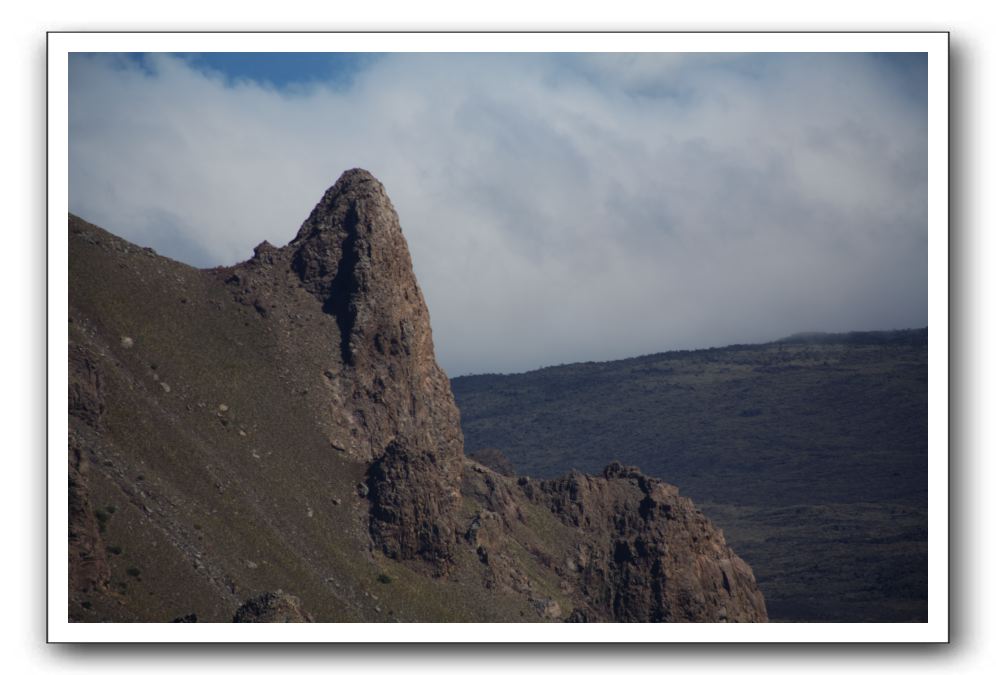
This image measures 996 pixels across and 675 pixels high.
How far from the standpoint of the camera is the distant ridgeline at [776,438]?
361ft

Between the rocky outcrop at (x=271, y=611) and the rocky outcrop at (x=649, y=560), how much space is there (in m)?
25.3

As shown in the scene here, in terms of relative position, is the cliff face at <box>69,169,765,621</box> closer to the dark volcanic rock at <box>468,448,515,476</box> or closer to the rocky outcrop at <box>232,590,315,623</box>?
the rocky outcrop at <box>232,590,315,623</box>

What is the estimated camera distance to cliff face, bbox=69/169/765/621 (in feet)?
152

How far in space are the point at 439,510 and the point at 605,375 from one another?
129747mm

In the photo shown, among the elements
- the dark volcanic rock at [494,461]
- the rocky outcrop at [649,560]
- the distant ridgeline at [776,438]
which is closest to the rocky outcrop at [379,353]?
the rocky outcrop at [649,560]

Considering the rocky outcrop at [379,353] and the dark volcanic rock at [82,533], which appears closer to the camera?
the dark volcanic rock at [82,533]

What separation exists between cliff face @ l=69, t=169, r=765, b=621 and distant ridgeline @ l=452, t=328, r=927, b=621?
20.2 m

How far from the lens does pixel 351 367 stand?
2557 inches

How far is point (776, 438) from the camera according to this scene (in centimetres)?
15375

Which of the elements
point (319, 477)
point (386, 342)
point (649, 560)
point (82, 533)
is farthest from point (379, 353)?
point (82, 533)

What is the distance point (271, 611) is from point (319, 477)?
71.3ft

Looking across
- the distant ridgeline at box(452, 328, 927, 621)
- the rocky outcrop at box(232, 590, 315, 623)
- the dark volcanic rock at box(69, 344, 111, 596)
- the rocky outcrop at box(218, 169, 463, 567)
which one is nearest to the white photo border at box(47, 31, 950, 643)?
the rocky outcrop at box(232, 590, 315, 623)
